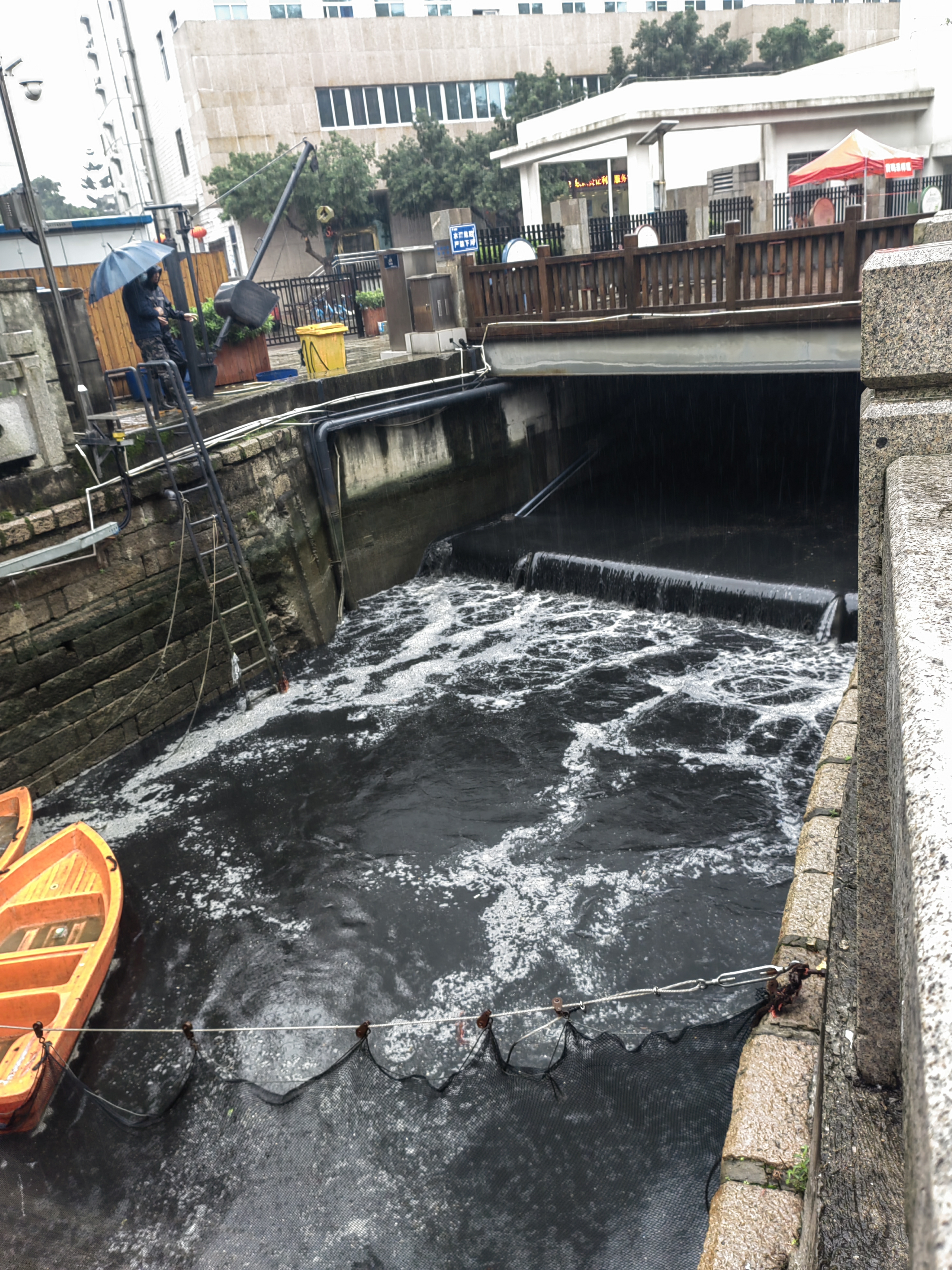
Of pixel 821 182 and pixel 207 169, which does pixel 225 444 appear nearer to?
pixel 821 182

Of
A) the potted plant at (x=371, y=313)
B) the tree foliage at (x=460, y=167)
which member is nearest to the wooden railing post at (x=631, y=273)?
the potted plant at (x=371, y=313)

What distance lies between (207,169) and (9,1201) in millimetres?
39601

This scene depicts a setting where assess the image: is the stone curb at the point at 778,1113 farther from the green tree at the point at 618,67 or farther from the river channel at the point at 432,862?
the green tree at the point at 618,67

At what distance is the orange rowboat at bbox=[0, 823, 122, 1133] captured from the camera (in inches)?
204

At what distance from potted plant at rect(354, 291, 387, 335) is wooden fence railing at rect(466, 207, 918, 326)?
6441 mm

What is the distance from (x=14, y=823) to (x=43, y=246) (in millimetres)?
5813

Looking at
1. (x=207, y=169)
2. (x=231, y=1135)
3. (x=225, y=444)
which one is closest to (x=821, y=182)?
(x=225, y=444)

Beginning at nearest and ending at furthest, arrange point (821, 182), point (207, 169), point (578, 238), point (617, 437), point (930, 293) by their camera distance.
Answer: point (930, 293)
point (578, 238)
point (617, 437)
point (821, 182)
point (207, 169)

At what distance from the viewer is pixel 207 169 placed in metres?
36.7

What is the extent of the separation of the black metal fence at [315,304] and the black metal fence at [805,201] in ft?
30.7

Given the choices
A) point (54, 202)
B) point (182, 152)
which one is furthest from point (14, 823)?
point (54, 202)

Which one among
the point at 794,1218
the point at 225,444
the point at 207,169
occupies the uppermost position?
the point at 207,169

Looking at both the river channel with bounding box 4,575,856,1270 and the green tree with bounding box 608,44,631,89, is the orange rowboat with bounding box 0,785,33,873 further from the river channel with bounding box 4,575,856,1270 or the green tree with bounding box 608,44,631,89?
the green tree with bounding box 608,44,631,89

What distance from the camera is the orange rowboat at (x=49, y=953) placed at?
5.19 m
